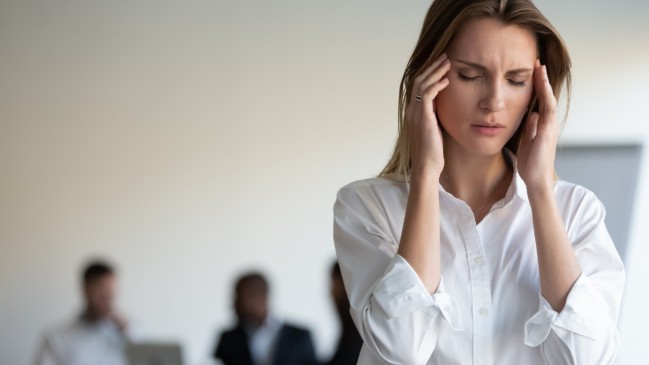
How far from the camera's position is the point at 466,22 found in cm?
113

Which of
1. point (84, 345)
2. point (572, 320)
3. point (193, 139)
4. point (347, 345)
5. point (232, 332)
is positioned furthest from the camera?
point (193, 139)

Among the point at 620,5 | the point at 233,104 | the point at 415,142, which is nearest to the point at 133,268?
the point at 233,104

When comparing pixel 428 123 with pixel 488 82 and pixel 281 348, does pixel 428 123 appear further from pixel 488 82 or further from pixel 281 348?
pixel 281 348

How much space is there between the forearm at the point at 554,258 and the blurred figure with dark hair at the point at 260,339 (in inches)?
140

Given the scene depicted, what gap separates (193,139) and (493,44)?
14.0 feet

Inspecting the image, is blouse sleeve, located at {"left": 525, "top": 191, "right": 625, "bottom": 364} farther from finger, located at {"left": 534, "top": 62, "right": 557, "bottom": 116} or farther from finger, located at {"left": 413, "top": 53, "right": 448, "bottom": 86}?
finger, located at {"left": 413, "top": 53, "right": 448, "bottom": 86}

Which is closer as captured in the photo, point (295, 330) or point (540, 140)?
point (540, 140)

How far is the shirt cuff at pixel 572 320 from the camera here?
3.49ft

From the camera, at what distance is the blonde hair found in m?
1.12

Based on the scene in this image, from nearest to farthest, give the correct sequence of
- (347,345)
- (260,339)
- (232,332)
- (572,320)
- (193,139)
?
(572,320), (347,345), (260,339), (232,332), (193,139)

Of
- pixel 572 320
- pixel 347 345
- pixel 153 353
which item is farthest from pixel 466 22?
pixel 153 353

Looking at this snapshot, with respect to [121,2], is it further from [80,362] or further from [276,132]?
[80,362]

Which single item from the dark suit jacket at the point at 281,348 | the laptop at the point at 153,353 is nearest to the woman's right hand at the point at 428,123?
the laptop at the point at 153,353

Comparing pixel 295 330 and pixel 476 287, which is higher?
pixel 476 287
